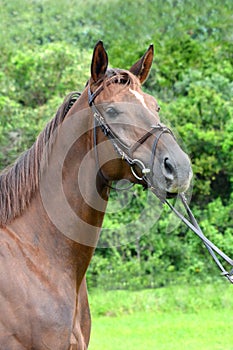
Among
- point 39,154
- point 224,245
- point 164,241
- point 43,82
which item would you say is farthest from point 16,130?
point 39,154

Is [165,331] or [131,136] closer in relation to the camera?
[131,136]

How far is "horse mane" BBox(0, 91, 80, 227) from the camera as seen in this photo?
12.9ft

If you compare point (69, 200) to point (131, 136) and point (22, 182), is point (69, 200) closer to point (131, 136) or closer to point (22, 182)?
point (22, 182)

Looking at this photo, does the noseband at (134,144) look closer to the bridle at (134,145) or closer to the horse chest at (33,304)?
the bridle at (134,145)

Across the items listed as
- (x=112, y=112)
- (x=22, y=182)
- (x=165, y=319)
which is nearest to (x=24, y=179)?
(x=22, y=182)

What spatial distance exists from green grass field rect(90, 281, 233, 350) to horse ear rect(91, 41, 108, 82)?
17.7 ft

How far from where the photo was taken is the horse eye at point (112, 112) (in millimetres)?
3773

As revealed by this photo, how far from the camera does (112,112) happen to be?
3785 millimetres

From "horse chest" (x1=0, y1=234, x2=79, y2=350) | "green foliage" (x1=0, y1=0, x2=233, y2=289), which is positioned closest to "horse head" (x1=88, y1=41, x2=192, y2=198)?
"horse chest" (x1=0, y1=234, x2=79, y2=350)

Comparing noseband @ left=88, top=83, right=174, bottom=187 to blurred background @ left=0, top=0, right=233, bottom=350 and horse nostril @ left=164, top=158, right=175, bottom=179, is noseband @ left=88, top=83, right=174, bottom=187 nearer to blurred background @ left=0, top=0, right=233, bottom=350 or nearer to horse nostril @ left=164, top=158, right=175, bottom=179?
horse nostril @ left=164, top=158, right=175, bottom=179

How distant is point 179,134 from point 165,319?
336cm

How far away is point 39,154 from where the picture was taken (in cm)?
396

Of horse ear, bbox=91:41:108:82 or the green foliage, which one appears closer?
horse ear, bbox=91:41:108:82

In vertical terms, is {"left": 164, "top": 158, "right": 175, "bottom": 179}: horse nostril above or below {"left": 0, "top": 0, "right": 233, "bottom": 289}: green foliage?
above
